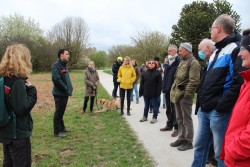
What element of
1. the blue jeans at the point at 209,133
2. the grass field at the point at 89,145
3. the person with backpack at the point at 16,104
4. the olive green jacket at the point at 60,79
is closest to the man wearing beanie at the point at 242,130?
the blue jeans at the point at 209,133

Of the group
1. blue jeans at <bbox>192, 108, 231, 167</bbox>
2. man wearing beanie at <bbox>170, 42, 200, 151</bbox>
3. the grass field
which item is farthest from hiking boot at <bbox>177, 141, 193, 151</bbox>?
blue jeans at <bbox>192, 108, 231, 167</bbox>

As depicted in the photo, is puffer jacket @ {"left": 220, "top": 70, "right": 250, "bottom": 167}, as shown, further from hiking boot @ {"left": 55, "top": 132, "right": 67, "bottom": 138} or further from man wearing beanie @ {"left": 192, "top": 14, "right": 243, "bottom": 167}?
hiking boot @ {"left": 55, "top": 132, "right": 67, "bottom": 138}

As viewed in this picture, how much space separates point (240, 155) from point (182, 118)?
11.9ft

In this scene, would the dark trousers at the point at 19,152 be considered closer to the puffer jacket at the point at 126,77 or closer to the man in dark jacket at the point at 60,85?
the man in dark jacket at the point at 60,85

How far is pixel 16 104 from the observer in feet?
10.9

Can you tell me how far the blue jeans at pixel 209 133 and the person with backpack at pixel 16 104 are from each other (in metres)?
2.41

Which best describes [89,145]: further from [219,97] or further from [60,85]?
[219,97]

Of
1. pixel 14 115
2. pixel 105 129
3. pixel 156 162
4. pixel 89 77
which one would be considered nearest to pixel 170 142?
pixel 156 162

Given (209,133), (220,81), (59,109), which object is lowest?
(59,109)

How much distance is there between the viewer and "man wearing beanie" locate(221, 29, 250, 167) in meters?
2.36

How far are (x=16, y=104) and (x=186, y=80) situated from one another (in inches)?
137

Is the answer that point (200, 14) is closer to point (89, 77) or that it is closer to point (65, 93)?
point (89, 77)

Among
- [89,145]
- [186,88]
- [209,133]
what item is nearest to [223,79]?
[209,133]

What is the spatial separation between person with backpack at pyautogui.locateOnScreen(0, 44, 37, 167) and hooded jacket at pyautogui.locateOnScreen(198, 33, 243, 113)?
2356mm
